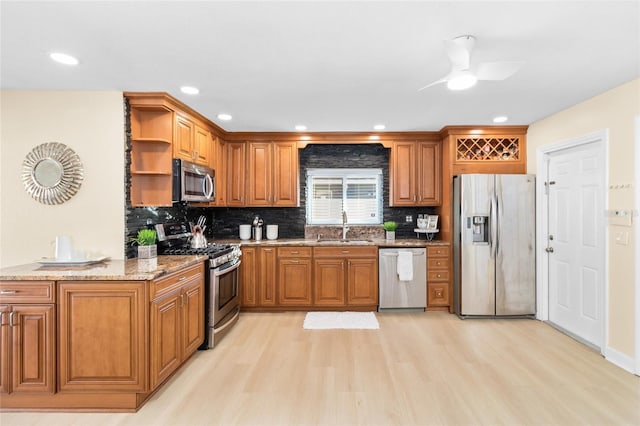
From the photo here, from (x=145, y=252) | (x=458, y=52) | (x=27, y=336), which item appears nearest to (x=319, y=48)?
(x=458, y=52)

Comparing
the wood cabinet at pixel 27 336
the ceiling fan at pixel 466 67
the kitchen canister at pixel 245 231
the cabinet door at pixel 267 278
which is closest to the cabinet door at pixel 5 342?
the wood cabinet at pixel 27 336

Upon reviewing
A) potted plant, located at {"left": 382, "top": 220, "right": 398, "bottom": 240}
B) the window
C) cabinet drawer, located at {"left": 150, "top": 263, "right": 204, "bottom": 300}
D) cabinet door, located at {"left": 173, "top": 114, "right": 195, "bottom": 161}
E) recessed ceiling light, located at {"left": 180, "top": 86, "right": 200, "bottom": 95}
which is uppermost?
recessed ceiling light, located at {"left": 180, "top": 86, "right": 200, "bottom": 95}

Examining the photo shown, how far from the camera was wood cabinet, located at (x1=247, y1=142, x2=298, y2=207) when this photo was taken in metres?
4.55

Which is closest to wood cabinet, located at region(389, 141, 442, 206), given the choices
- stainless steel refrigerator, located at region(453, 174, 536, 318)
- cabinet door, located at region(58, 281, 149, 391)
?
stainless steel refrigerator, located at region(453, 174, 536, 318)

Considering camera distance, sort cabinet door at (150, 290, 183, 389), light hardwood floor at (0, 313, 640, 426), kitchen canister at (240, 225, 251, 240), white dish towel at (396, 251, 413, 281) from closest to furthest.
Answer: light hardwood floor at (0, 313, 640, 426), cabinet door at (150, 290, 183, 389), white dish towel at (396, 251, 413, 281), kitchen canister at (240, 225, 251, 240)

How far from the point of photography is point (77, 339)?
7.10 ft

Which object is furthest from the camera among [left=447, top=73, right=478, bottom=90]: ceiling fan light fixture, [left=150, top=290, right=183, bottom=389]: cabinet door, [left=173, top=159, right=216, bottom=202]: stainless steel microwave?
[left=173, top=159, right=216, bottom=202]: stainless steel microwave

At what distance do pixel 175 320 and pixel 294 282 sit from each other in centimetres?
185

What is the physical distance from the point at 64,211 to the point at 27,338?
115cm

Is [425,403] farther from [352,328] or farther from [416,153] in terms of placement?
[416,153]

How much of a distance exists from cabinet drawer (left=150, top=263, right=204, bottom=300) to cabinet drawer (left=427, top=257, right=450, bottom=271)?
2845mm

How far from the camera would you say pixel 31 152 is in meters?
2.78

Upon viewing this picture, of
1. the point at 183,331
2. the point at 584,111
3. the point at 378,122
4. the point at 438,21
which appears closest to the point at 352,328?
the point at 183,331

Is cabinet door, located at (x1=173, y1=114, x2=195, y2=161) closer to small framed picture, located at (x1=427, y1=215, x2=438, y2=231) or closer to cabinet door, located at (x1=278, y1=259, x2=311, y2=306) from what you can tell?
cabinet door, located at (x1=278, y1=259, x2=311, y2=306)
